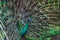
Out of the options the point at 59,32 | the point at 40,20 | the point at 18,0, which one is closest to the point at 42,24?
the point at 40,20

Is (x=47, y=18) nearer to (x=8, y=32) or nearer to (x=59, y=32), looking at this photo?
(x=59, y=32)

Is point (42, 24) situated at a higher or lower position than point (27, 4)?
lower

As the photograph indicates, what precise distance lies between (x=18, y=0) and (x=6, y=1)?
171 millimetres

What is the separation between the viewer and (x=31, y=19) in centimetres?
287

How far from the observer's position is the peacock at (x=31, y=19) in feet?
9.10

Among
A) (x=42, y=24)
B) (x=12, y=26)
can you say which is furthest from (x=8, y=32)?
(x=42, y=24)

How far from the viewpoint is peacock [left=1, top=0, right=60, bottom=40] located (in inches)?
109

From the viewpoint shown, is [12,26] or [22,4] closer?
[12,26]

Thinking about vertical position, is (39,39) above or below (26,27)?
below

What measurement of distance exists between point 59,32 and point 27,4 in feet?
1.81

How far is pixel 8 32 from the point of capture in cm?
265

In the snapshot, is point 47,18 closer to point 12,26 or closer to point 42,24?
point 42,24

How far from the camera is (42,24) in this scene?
288cm

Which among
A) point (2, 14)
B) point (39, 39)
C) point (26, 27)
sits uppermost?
point (2, 14)
